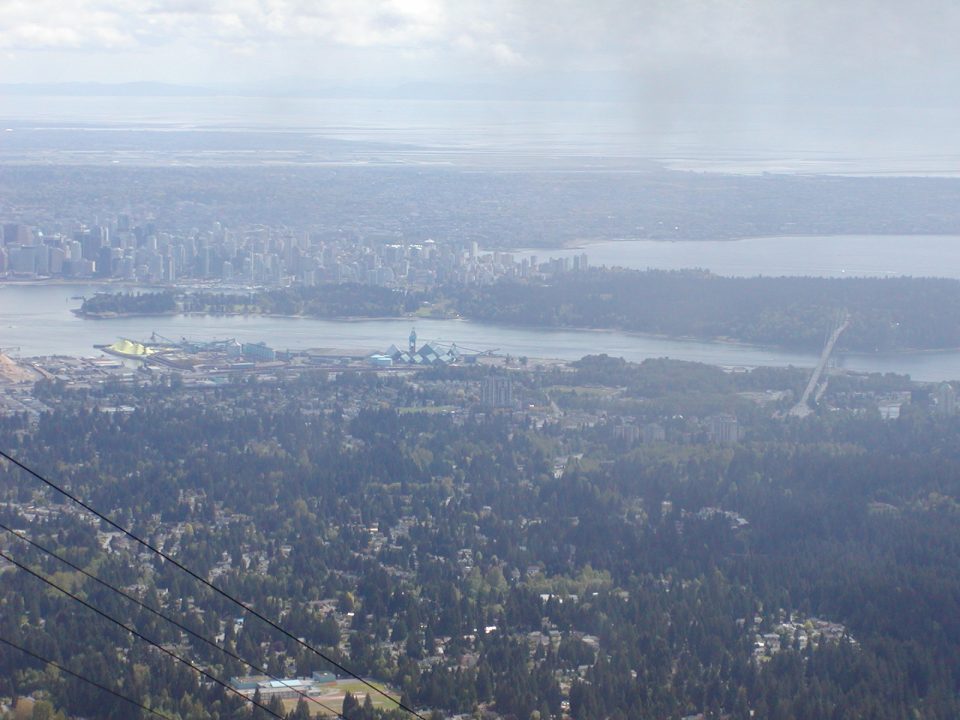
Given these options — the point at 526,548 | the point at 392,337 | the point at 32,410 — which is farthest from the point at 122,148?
the point at 526,548

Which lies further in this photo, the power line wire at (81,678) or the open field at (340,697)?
the open field at (340,697)

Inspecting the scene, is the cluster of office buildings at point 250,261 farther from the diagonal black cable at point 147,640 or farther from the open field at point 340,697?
the open field at point 340,697

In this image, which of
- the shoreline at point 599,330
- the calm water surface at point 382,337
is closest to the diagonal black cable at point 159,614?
the calm water surface at point 382,337

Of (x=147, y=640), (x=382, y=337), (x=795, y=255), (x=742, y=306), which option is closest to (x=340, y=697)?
(x=147, y=640)

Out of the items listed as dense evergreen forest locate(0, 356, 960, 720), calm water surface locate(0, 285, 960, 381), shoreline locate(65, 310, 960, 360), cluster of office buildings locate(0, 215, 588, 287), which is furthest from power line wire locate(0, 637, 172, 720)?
cluster of office buildings locate(0, 215, 588, 287)

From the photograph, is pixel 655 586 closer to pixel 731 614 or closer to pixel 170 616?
pixel 731 614

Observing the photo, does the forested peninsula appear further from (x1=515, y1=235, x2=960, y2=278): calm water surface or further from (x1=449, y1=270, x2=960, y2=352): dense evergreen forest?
(x1=515, y1=235, x2=960, y2=278): calm water surface

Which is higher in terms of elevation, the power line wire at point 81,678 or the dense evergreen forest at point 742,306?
the dense evergreen forest at point 742,306
